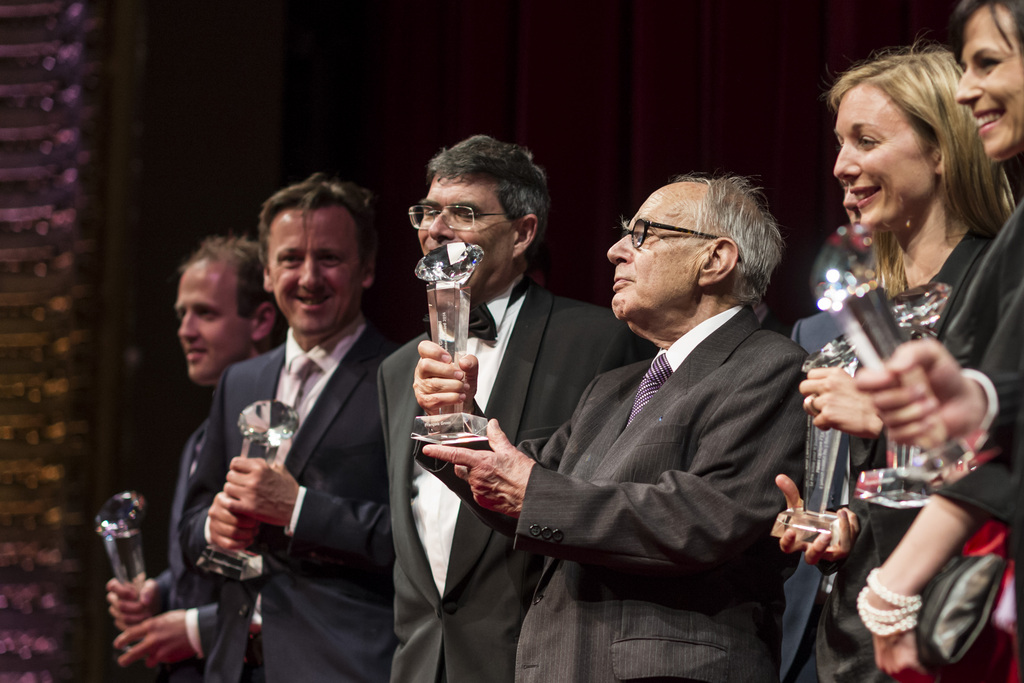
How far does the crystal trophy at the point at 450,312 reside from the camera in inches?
74.2

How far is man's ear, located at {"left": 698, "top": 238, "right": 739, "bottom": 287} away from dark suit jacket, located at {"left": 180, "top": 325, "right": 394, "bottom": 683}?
1.09m

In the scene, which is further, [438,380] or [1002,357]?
[438,380]

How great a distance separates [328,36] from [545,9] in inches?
38.7

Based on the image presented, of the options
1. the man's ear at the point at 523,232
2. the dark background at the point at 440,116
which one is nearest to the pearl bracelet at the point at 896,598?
the man's ear at the point at 523,232

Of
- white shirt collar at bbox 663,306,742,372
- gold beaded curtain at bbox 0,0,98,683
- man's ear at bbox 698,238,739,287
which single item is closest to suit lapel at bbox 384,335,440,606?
white shirt collar at bbox 663,306,742,372

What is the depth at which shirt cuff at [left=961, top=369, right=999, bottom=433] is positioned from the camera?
47.0 inches

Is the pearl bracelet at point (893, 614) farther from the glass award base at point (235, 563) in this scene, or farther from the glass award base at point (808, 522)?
the glass award base at point (235, 563)

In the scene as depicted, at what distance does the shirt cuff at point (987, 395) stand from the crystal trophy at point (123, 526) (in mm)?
2318

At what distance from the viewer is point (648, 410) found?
2035 millimetres

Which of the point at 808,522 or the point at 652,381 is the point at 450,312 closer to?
the point at 652,381

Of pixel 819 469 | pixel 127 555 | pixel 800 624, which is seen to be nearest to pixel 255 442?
pixel 127 555

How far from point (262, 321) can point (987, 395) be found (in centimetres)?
311

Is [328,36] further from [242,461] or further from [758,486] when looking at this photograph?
[758,486]

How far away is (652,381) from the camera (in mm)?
2152
